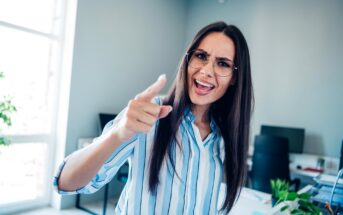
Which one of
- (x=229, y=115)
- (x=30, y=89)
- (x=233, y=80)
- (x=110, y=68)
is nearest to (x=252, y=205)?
(x=229, y=115)

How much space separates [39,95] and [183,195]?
2898 millimetres

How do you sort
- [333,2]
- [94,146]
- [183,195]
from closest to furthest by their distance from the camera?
[94,146], [183,195], [333,2]

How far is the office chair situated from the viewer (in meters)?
3.25

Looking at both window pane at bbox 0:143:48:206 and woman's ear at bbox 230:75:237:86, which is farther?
window pane at bbox 0:143:48:206

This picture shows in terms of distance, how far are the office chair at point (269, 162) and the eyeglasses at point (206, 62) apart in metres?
2.57

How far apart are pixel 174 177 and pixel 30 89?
2846mm

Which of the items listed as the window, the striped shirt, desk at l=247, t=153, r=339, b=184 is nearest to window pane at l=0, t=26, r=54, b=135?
the window

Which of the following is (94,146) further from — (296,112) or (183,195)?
(296,112)

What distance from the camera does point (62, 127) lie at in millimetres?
3281

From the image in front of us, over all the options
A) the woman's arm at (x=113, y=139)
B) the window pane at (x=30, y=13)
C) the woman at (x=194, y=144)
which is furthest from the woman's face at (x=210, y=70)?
the window pane at (x=30, y=13)

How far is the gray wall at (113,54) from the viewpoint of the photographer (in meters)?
3.29

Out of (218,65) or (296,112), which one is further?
(296,112)

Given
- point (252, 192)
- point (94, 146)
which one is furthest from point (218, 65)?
point (252, 192)

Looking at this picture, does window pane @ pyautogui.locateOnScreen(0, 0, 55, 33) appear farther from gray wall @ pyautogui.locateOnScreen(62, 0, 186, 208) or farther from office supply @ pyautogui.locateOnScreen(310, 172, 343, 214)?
office supply @ pyautogui.locateOnScreen(310, 172, 343, 214)
